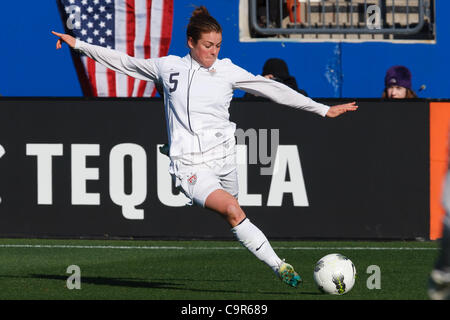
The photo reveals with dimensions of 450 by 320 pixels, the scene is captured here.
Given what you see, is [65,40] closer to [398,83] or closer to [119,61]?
[119,61]

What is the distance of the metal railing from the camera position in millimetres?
15008

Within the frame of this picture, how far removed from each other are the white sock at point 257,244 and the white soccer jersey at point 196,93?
671mm

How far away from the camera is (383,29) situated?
15055 millimetres

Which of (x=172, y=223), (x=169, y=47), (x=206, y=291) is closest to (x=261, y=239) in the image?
(x=206, y=291)

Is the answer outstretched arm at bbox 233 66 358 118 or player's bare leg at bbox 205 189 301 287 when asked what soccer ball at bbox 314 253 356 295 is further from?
outstretched arm at bbox 233 66 358 118

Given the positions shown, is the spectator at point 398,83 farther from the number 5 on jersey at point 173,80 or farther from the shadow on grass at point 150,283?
the number 5 on jersey at point 173,80

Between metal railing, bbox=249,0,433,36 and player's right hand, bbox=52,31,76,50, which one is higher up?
metal railing, bbox=249,0,433,36

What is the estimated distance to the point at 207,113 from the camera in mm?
8141

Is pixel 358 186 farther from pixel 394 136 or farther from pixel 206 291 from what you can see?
pixel 206 291

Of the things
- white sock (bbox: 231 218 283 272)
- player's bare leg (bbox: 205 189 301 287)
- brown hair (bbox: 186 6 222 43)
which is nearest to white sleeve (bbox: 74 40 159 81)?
brown hair (bbox: 186 6 222 43)

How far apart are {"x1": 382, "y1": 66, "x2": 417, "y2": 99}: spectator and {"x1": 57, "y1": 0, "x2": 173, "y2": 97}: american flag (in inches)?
141

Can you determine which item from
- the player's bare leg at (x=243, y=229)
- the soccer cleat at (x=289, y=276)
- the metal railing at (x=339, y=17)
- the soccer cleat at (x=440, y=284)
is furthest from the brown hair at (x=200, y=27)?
the metal railing at (x=339, y=17)
